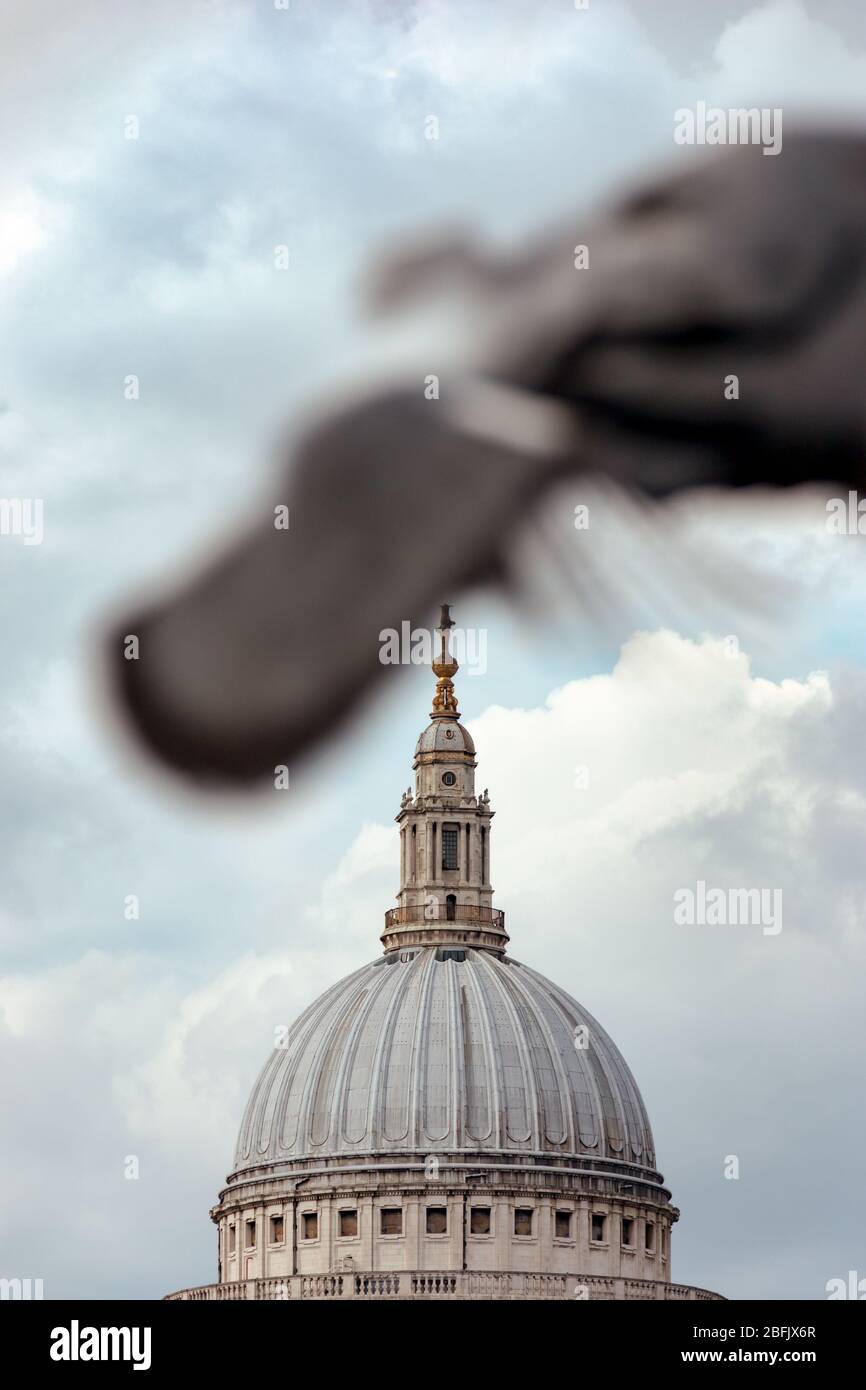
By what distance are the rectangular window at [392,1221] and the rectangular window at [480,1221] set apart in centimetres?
597

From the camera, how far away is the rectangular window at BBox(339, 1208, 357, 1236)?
170000 mm

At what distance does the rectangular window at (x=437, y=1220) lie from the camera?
556 ft

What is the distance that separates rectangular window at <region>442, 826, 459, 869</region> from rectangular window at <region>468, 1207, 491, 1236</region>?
3180cm

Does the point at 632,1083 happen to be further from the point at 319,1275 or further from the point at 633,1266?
the point at 319,1275

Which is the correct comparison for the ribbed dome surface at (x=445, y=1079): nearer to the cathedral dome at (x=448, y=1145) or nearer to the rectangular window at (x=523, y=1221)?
the cathedral dome at (x=448, y=1145)

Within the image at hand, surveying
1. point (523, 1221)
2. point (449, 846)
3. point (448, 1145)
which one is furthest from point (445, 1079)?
point (449, 846)

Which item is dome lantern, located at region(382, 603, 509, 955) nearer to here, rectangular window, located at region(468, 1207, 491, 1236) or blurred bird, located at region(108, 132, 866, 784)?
rectangular window, located at region(468, 1207, 491, 1236)

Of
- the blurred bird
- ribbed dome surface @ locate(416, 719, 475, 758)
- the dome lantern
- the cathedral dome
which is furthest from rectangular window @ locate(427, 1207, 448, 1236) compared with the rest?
the blurred bird

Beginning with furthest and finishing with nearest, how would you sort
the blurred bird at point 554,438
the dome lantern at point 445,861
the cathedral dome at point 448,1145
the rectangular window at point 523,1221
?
the dome lantern at point 445,861 → the rectangular window at point 523,1221 → the cathedral dome at point 448,1145 → the blurred bird at point 554,438
